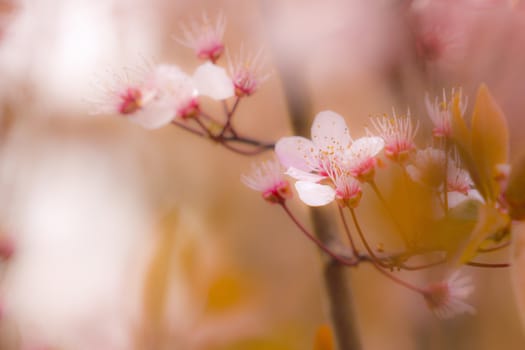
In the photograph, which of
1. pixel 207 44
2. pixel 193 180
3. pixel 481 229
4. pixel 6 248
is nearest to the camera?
pixel 481 229

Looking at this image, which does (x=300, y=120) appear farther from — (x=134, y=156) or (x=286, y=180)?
(x=134, y=156)

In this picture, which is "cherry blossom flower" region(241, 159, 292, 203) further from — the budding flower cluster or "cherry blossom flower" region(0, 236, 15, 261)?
"cherry blossom flower" region(0, 236, 15, 261)

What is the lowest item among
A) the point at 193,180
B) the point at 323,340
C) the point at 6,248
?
the point at 323,340

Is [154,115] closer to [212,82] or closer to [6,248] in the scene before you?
[212,82]

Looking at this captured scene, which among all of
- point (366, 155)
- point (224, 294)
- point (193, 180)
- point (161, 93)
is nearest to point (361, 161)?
point (366, 155)

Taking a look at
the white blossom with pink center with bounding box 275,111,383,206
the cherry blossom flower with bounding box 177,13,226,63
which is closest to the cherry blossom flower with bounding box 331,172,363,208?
the white blossom with pink center with bounding box 275,111,383,206

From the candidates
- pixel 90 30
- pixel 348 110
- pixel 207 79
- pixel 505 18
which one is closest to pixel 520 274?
pixel 207 79
